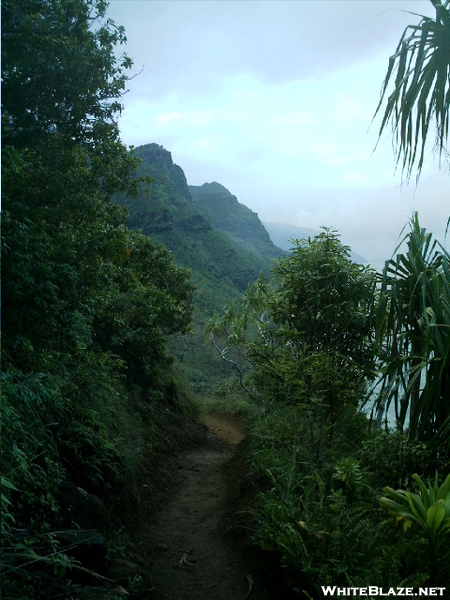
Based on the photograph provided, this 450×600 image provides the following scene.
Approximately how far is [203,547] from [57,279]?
9.88 ft

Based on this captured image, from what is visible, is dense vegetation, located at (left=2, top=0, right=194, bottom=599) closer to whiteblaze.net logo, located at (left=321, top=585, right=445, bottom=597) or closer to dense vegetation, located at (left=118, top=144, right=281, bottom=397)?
whiteblaze.net logo, located at (left=321, top=585, right=445, bottom=597)

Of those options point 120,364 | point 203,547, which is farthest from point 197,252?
point 203,547

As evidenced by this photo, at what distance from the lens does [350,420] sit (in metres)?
6.15

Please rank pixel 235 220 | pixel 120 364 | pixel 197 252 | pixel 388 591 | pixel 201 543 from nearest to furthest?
1. pixel 388 591
2. pixel 201 543
3. pixel 120 364
4. pixel 197 252
5. pixel 235 220

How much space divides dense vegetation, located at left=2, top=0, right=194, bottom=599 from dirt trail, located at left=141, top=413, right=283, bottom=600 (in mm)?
623

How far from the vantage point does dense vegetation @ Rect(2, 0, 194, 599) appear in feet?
9.86

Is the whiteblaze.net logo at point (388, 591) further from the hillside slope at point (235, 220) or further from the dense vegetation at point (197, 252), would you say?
the hillside slope at point (235, 220)

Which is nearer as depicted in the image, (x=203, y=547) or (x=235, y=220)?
(x=203, y=547)

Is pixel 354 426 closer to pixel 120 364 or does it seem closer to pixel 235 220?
pixel 120 364

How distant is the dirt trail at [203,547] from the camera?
390 cm

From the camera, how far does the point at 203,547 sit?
4816 millimetres

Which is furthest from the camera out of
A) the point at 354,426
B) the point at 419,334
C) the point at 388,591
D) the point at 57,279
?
the point at 354,426

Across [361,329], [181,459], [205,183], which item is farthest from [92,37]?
[205,183]

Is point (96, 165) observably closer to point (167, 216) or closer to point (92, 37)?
point (92, 37)
